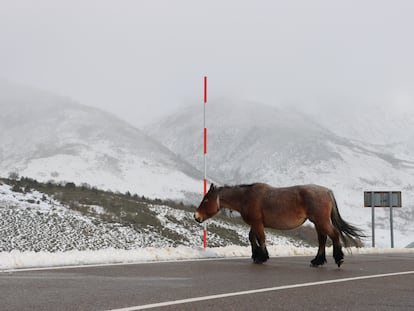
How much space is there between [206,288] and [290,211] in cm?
419

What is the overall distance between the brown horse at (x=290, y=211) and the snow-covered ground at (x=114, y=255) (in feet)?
4.60

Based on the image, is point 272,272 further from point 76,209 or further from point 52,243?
point 76,209

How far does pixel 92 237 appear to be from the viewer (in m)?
25.1

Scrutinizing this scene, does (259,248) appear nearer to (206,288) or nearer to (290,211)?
(290,211)

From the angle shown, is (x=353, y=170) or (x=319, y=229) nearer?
(x=319, y=229)

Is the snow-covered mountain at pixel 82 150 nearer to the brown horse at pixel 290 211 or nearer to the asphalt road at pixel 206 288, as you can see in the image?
the brown horse at pixel 290 211

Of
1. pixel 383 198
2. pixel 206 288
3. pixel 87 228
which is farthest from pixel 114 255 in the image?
pixel 383 198

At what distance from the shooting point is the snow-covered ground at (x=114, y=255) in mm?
9836

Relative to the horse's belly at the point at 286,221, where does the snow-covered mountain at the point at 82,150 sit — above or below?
above

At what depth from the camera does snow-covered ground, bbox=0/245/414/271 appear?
9.84 metres

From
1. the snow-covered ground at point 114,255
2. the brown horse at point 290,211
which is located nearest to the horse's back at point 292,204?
the brown horse at point 290,211

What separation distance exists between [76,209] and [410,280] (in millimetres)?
23815

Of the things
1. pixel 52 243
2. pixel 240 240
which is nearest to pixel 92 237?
pixel 52 243

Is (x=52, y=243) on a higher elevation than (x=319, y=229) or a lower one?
lower
